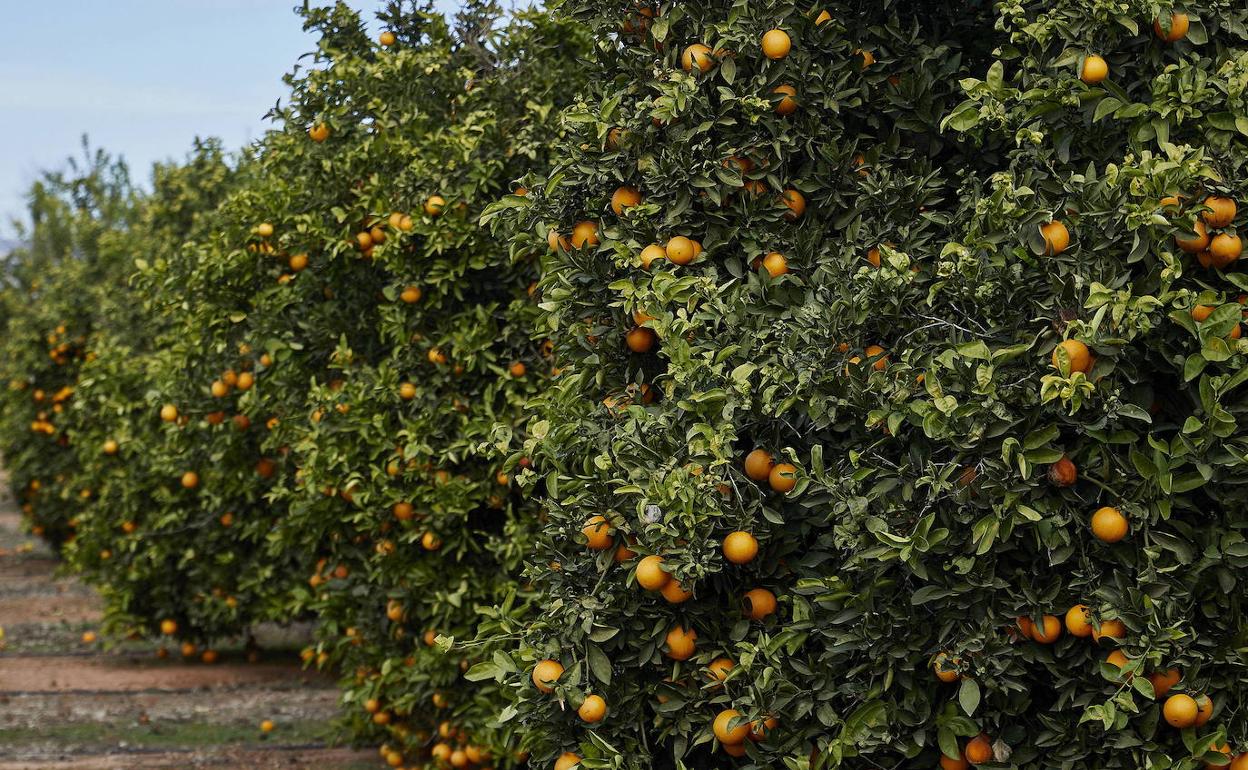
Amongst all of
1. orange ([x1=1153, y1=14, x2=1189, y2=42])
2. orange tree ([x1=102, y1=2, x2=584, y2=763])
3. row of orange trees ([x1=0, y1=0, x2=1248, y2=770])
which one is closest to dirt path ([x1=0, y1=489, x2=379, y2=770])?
orange tree ([x1=102, y1=2, x2=584, y2=763])

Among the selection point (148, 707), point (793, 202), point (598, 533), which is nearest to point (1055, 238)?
point (793, 202)

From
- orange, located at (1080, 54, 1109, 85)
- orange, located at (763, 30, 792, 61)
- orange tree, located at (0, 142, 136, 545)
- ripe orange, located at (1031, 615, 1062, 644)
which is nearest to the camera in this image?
ripe orange, located at (1031, 615, 1062, 644)

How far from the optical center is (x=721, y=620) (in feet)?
10.0

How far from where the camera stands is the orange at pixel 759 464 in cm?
291

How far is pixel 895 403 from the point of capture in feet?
8.90

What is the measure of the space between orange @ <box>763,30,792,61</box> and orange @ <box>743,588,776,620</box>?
136cm

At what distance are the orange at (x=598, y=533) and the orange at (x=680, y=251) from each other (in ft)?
2.29

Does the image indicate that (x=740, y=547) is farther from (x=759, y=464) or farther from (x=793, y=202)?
(x=793, y=202)

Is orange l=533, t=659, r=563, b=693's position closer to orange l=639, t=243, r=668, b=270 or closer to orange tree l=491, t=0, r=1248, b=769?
orange tree l=491, t=0, r=1248, b=769

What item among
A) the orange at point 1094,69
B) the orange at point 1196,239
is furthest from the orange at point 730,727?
the orange at point 1094,69

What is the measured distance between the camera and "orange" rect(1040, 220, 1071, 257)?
2684mm

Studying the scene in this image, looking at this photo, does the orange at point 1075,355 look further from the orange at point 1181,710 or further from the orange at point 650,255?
the orange at point 650,255

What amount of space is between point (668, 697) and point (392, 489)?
2.09 meters

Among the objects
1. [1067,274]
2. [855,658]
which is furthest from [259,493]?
[1067,274]
